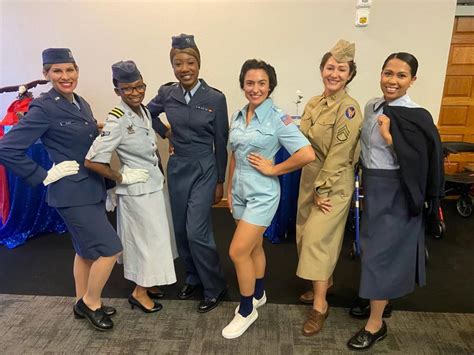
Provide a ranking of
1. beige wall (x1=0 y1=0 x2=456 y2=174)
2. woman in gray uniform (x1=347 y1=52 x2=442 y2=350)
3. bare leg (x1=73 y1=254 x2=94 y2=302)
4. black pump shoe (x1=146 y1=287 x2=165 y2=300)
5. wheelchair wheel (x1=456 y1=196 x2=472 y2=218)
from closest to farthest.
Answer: woman in gray uniform (x1=347 y1=52 x2=442 y2=350) → bare leg (x1=73 y1=254 x2=94 y2=302) → black pump shoe (x1=146 y1=287 x2=165 y2=300) → beige wall (x1=0 y1=0 x2=456 y2=174) → wheelchair wheel (x1=456 y1=196 x2=472 y2=218)

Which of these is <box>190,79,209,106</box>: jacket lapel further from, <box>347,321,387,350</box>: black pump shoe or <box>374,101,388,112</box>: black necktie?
<box>347,321,387,350</box>: black pump shoe

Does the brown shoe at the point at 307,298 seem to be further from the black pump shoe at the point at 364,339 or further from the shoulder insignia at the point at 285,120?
the shoulder insignia at the point at 285,120

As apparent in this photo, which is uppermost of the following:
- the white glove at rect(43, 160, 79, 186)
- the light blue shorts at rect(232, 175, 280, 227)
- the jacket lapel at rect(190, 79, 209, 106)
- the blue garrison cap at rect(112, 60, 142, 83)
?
the blue garrison cap at rect(112, 60, 142, 83)

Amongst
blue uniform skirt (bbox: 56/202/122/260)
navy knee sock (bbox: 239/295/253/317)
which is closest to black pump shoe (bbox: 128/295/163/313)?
blue uniform skirt (bbox: 56/202/122/260)

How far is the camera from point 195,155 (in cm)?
212

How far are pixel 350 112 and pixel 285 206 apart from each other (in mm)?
1469

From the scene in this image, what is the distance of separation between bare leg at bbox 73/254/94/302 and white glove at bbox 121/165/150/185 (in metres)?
0.54

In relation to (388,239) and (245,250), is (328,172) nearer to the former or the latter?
(388,239)

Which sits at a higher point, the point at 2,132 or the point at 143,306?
the point at 2,132

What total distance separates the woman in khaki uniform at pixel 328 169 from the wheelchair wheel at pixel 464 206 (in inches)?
96.7

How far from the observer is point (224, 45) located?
147 inches

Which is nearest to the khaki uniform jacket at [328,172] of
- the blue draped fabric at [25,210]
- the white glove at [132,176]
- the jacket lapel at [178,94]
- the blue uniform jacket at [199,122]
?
the blue uniform jacket at [199,122]

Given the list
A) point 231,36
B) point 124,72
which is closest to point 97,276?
point 124,72

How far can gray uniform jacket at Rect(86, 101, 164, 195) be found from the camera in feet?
6.03
